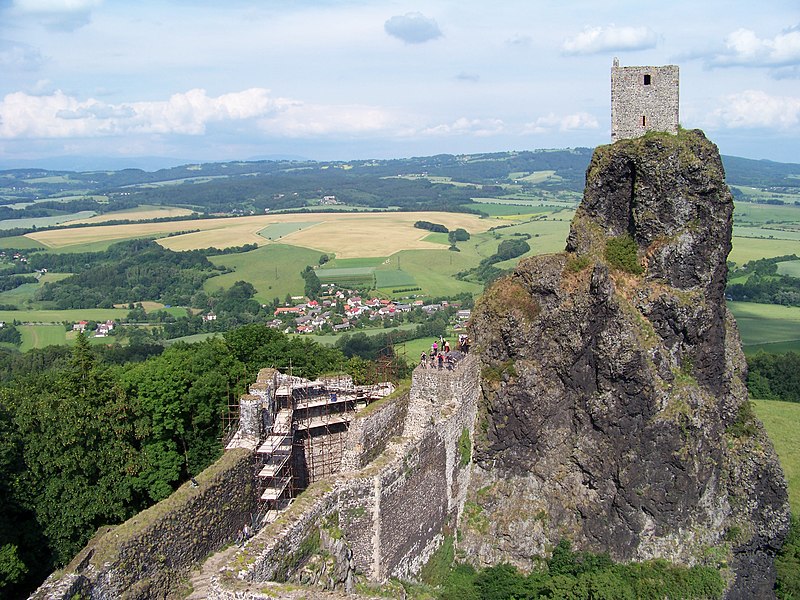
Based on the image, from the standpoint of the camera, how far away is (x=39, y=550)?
76.7ft

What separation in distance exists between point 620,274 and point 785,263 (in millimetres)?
102312

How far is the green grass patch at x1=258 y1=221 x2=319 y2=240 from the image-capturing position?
505ft

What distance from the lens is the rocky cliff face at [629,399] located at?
101 ft

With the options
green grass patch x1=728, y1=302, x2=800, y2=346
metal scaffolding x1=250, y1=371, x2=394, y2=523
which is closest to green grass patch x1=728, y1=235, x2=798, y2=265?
green grass patch x1=728, y1=302, x2=800, y2=346

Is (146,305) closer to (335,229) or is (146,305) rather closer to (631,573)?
(335,229)

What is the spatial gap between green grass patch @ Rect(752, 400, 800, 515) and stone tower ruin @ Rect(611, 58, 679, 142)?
63.3 ft

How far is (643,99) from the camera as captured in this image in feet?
110

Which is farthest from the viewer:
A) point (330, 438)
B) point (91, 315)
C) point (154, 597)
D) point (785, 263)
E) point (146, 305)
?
point (785, 263)

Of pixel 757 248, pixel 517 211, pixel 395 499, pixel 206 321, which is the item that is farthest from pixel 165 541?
pixel 517 211

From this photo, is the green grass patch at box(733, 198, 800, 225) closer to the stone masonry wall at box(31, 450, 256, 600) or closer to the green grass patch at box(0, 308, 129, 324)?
the green grass patch at box(0, 308, 129, 324)

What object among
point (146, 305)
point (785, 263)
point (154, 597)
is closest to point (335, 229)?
point (146, 305)

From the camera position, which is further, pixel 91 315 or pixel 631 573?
pixel 91 315

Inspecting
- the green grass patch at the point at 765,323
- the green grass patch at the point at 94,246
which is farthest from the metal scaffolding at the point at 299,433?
the green grass patch at the point at 94,246

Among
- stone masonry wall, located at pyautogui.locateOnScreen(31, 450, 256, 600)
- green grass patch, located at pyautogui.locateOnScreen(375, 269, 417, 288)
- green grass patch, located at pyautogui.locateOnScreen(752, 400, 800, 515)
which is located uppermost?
stone masonry wall, located at pyautogui.locateOnScreen(31, 450, 256, 600)
